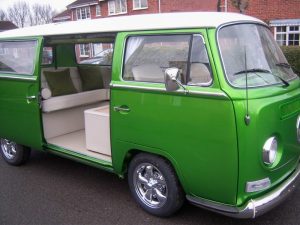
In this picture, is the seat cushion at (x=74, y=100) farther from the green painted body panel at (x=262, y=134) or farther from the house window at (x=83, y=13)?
the house window at (x=83, y=13)

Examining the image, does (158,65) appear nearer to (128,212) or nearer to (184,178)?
(184,178)

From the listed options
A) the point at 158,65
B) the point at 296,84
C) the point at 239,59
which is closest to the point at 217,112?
the point at 239,59

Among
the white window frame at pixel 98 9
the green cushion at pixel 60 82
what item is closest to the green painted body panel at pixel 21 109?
the green cushion at pixel 60 82

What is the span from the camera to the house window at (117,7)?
28016mm

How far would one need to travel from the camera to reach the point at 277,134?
322 cm

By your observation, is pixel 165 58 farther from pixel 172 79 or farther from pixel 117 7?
pixel 117 7

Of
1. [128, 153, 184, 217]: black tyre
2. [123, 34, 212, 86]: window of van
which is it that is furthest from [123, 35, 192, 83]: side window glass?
[128, 153, 184, 217]: black tyre

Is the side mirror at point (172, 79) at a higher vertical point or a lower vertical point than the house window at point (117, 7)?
lower

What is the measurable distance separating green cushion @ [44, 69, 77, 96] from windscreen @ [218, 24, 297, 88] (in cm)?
301

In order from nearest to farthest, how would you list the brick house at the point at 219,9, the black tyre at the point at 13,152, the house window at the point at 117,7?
the black tyre at the point at 13,152 → the brick house at the point at 219,9 → the house window at the point at 117,7

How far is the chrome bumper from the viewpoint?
3021 mm

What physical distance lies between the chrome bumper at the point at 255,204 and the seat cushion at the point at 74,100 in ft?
8.38

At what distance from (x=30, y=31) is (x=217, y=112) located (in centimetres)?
316

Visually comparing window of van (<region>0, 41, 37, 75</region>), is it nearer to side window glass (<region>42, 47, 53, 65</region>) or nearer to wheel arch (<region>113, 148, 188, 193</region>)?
side window glass (<region>42, 47, 53, 65</region>)
